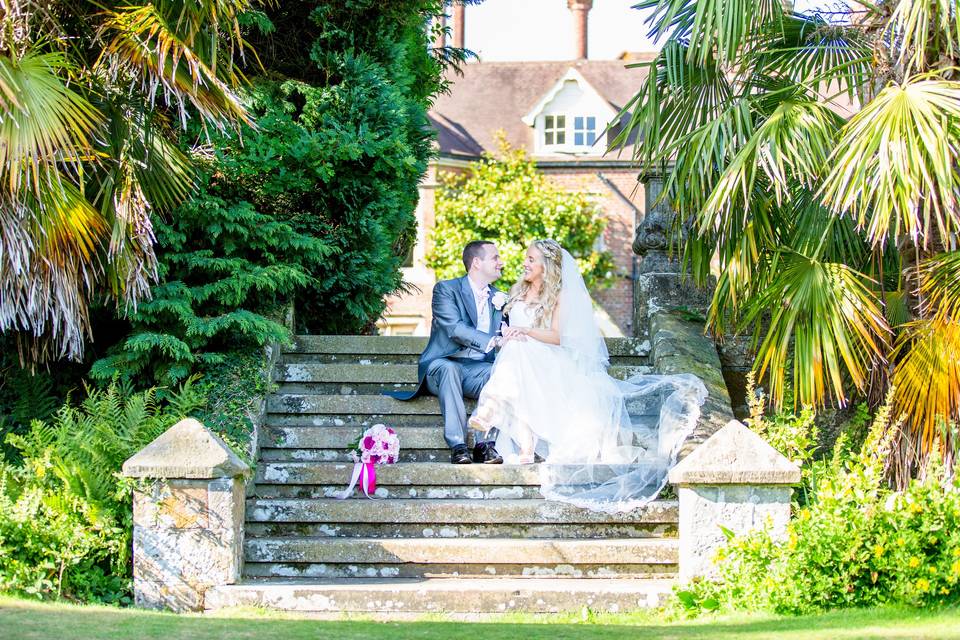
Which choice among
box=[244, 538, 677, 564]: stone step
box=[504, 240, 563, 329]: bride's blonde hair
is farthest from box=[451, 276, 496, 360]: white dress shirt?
box=[244, 538, 677, 564]: stone step

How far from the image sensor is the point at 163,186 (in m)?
7.79

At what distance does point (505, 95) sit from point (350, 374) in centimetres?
2130

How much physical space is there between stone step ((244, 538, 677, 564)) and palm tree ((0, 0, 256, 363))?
6.58 feet

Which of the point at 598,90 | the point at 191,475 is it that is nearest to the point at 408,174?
the point at 191,475

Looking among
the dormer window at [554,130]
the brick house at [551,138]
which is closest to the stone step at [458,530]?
the brick house at [551,138]

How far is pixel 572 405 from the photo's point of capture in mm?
7672

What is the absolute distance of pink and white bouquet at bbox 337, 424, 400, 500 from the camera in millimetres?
7309

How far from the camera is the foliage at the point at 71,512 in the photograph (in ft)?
20.0

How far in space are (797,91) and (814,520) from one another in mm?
3364

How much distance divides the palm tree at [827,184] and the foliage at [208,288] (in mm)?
2885

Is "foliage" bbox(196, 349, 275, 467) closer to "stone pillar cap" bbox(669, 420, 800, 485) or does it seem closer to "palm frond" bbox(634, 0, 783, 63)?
"stone pillar cap" bbox(669, 420, 800, 485)

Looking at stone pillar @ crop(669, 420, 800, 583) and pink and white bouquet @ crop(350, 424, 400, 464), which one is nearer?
stone pillar @ crop(669, 420, 800, 583)

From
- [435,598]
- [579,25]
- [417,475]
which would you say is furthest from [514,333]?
[579,25]

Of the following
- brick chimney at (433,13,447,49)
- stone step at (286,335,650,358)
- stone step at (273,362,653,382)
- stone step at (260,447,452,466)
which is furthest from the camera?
brick chimney at (433,13,447,49)
